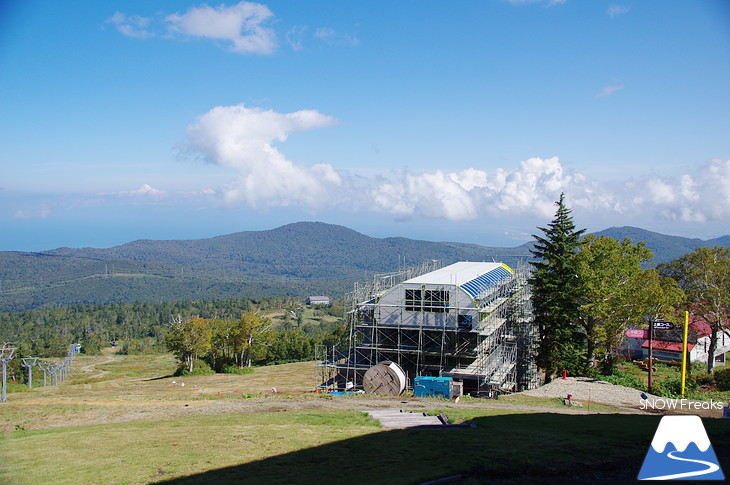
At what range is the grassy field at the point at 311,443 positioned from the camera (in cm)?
1464

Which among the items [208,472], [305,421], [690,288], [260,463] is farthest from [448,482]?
[690,288]

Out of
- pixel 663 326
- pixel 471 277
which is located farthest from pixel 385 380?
pixel 663 326

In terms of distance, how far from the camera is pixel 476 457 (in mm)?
15688

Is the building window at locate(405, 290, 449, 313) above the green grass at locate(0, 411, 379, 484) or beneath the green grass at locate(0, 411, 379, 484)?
above

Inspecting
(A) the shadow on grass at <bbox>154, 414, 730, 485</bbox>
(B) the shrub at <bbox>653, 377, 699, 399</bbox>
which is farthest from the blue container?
(B) the shrub at <bbox>653, 377, 699, 399</bbox>

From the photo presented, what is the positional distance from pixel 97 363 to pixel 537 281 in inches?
3514

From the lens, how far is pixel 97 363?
97000mm

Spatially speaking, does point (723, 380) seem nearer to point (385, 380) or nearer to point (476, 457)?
point (385, 380)

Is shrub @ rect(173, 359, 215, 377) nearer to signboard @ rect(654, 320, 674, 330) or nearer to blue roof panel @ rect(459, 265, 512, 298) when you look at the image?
blue roof panel @ rect(459, 265, 512, 298)

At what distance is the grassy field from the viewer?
1464 cm

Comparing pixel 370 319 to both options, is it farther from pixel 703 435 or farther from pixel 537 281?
pixel 703 435

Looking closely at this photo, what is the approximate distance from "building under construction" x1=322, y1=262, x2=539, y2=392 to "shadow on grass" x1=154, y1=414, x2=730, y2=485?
1462 cm

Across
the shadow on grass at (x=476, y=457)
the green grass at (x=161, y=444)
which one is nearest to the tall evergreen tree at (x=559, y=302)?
the shadow on grass at (x=476, y=457)

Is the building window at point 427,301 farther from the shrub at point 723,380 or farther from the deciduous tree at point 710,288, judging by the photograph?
the deciduous tree at point 710,288
